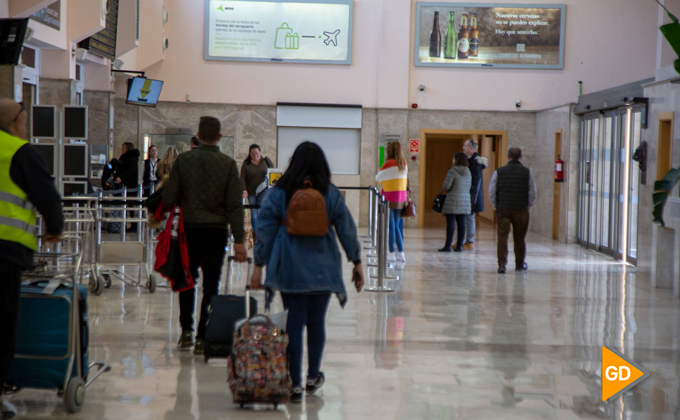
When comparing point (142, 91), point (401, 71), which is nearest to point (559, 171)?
point (401, 71)

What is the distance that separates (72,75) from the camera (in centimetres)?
1147

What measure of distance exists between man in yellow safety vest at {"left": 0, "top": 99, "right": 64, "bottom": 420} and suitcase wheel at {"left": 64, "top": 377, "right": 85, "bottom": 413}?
0.34 m

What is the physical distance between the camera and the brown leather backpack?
3627mm

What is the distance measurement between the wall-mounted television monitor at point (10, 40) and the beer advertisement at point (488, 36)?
30.9ft

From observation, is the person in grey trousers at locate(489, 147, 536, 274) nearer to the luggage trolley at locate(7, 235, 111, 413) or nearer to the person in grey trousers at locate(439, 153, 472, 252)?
the person in grey trousers at locate(439, 153, 472, 252)

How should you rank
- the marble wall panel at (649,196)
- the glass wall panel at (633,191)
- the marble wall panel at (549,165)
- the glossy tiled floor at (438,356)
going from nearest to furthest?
the glossy tiled floor at (438,356)
the marble wall panel at (649,196)
the glass wall panel at (633,191)
the marble wall panel at (549,165)

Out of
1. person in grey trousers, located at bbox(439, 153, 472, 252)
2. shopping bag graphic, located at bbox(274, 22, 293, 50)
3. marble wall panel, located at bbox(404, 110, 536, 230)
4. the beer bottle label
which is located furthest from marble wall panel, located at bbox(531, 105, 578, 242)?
shopping bag graphic, located at bbox(274, 22, 293, 50)

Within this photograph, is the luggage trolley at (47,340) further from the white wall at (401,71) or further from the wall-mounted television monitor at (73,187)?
the white wall at (401,71)

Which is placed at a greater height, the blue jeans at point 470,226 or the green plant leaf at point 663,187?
the green plant leaf at point 663,187

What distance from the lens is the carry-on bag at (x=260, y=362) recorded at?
361cm

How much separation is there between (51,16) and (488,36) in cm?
930

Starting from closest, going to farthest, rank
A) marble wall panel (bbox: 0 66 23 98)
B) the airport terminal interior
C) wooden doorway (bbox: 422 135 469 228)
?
the airport terminal interior → marble wall panel (bbox: 0 66 23 98) → wooden doorway (bbox: 422 135 469 228)

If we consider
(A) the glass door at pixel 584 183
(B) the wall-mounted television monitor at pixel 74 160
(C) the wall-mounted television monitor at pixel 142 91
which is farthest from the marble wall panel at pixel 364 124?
(B) the wall-mounted television monitor at pixel 74 160

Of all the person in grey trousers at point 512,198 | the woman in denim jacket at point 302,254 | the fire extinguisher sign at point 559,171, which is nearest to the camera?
the woman in denim jacket at point 302,254
